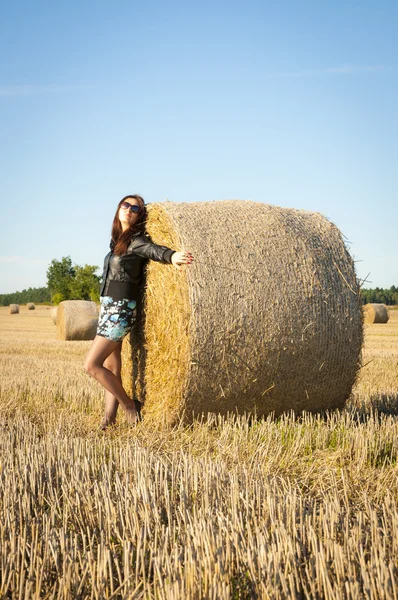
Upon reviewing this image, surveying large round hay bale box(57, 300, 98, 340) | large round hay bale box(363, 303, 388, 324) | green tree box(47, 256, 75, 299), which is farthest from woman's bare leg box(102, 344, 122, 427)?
green tree box(47, 256, 75, 299)

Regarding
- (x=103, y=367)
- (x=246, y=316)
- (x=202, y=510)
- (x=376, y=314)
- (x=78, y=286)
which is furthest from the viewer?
(x=78, y=286)

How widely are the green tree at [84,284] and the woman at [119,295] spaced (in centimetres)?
6006

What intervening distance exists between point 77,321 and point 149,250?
47.7 feet

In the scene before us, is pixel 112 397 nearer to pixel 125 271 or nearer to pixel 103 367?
pixel 103 367

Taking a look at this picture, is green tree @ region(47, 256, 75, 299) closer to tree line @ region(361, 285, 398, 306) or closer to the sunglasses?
tree line @ region(361, 285, 398, 306)

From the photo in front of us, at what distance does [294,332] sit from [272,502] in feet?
8.95

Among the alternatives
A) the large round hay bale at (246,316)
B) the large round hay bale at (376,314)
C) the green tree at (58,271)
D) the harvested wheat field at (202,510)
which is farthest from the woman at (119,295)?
the green tree at (58,271)

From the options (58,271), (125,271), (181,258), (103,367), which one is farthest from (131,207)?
(58,271)

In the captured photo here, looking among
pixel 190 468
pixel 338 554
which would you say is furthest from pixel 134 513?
pixel 338 554

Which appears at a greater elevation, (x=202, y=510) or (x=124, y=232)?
(x=124, y=232)

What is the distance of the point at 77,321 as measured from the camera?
64.7 feet

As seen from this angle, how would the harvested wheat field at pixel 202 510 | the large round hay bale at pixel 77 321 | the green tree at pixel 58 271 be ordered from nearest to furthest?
1. the harvested wheat field at pixel 202 510
2. the large round hay bale at pixel 77 321
3. the green tree at pixel 58 271

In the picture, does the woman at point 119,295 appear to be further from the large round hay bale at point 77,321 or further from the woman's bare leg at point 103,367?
the large round hay bale at point 77,321

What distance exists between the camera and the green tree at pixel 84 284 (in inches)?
2656
